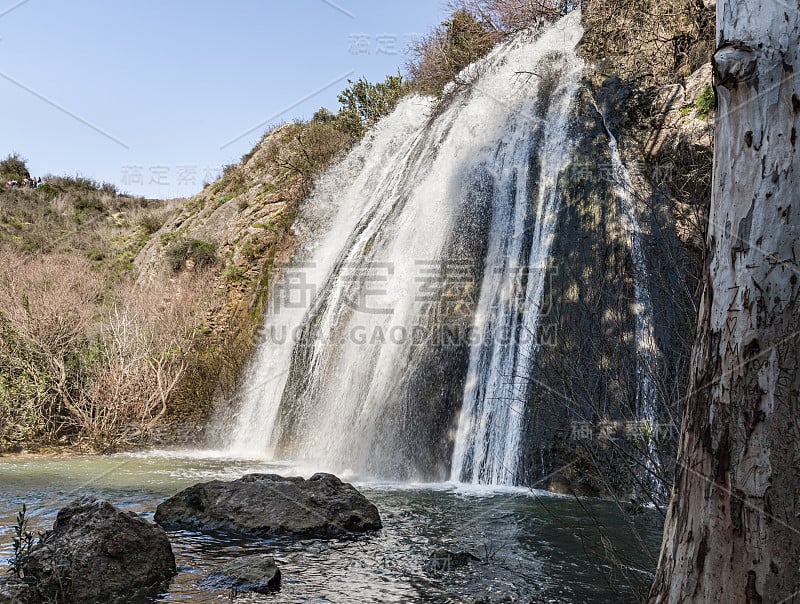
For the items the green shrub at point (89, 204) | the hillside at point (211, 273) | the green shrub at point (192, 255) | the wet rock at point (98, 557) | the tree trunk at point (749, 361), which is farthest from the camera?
the green shrub at point (89, 204)

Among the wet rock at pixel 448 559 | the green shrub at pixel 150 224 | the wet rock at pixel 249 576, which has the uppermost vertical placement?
the green shrub at pixel 150 224

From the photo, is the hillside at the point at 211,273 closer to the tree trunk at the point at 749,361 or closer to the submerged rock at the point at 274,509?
the tree trunk at the point at 749,361

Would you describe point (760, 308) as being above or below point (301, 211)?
below

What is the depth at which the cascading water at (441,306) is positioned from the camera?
33.3 feet

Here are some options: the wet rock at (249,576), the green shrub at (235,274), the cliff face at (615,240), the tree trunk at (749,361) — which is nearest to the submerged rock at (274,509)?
the wet rock at (249,576)

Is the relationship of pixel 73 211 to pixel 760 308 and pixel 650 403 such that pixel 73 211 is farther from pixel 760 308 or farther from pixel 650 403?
pixel 760 308

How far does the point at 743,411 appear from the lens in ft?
9.39

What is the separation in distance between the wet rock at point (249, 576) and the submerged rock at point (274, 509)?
49.9 inches

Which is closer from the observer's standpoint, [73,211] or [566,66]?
[566,66]

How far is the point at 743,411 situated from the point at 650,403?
5552mm

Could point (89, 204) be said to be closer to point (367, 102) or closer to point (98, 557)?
point (367, 102)

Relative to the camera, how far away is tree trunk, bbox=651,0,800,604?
2.76 m

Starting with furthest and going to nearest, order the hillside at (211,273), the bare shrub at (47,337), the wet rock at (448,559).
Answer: the bare shrub at (47,337)
the hillside at (211,273)
the wet rock at (448,559)

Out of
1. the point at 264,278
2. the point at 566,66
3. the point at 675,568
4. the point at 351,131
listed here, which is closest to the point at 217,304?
the point at 264,278
